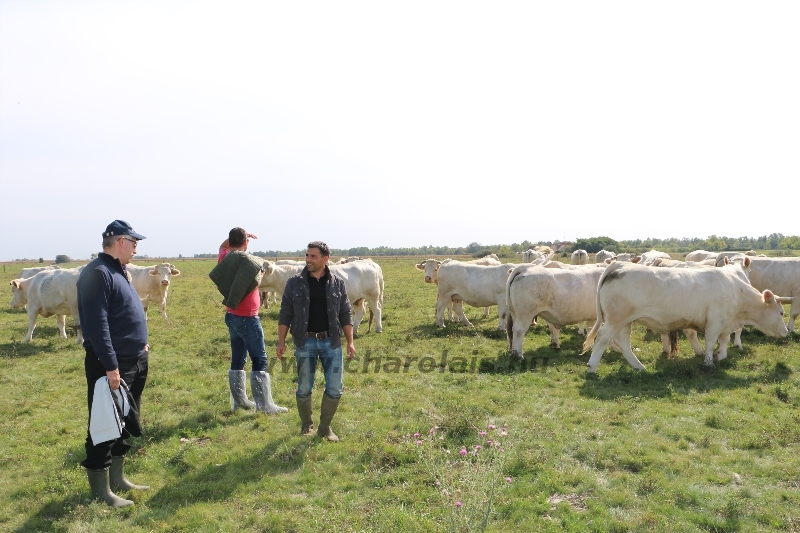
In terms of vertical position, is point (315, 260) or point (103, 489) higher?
point (315, 260)

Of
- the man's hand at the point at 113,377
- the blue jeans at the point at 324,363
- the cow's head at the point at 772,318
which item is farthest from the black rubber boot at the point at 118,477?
the cow's head at the point at 772,318

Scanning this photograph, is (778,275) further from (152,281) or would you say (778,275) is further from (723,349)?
(152,281)

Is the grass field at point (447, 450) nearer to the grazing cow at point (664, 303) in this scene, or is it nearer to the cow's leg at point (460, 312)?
the grazing cow at point (664, 303)

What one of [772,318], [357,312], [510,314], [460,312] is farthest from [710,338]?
[357,312]

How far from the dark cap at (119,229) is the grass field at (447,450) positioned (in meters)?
2.75

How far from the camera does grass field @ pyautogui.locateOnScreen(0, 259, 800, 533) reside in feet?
16.9

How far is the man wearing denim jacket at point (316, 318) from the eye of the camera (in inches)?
260

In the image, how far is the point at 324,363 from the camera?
22.6 ft

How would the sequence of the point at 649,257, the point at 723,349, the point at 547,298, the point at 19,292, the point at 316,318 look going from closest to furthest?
the point at 316,318 → the point at 723,349 → the point at 547,298 → the point at 19,292 → the point at 649,257

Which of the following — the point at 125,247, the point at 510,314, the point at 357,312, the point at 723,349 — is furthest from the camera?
the point at 357,312

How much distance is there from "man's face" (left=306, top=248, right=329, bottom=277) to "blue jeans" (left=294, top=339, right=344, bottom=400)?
88 cm

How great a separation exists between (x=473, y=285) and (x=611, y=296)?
5610mm

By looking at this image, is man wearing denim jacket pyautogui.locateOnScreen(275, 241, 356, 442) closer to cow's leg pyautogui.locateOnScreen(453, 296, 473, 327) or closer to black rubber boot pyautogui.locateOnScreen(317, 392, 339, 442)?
black rubber boot pyautogui.locateOnScreen(317, 392, 339, 442)

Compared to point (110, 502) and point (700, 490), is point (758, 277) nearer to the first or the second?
point (700, 490)
